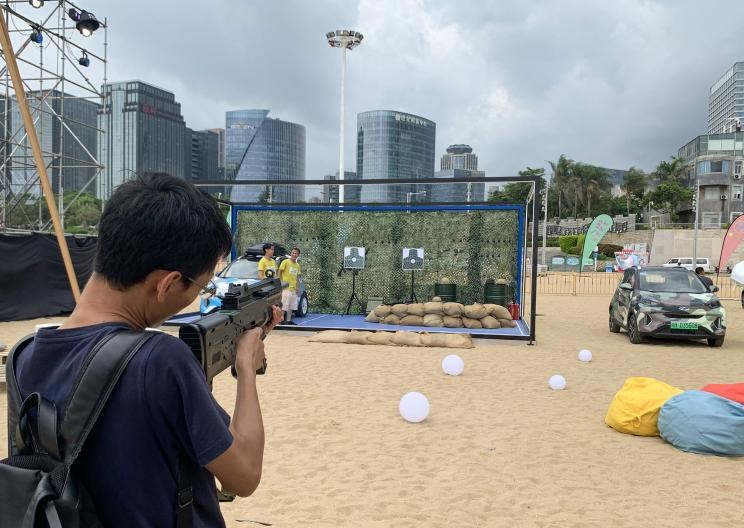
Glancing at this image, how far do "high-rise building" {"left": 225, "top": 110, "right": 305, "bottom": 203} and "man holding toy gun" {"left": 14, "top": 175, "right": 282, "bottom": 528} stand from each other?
4394 centimetres

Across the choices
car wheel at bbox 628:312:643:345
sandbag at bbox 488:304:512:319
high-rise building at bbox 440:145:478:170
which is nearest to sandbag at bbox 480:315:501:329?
sandbag at bbox 488:304:512:319

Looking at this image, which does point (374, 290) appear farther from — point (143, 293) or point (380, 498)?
point (143, 293)

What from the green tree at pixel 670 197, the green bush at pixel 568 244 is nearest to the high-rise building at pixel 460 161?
the green tree at pixel 670 197

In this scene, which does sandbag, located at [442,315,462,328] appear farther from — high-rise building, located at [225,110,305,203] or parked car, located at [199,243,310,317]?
high-rise building, located at [225,110,305,203]

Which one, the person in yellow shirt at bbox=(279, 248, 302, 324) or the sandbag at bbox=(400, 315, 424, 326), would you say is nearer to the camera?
the person in yellow shirt at bbox=(279, 248, 302, 324)

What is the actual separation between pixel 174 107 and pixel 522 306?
36.4 metres

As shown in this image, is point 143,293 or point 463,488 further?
point 463,488

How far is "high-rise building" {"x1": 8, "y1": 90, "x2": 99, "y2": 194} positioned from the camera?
17500 millimetres

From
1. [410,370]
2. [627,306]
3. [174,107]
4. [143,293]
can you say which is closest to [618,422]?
[410,370]

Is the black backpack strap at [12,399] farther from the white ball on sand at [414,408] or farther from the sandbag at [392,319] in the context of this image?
the sandbag at [392,319]

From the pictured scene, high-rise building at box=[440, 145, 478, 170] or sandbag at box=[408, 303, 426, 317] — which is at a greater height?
high-rise building at box=[440, 145, 478, 170]

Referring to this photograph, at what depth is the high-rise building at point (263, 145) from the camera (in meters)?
47.9

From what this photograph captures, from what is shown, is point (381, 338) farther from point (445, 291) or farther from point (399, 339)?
point (445, 291)

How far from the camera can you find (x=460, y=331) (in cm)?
1175
